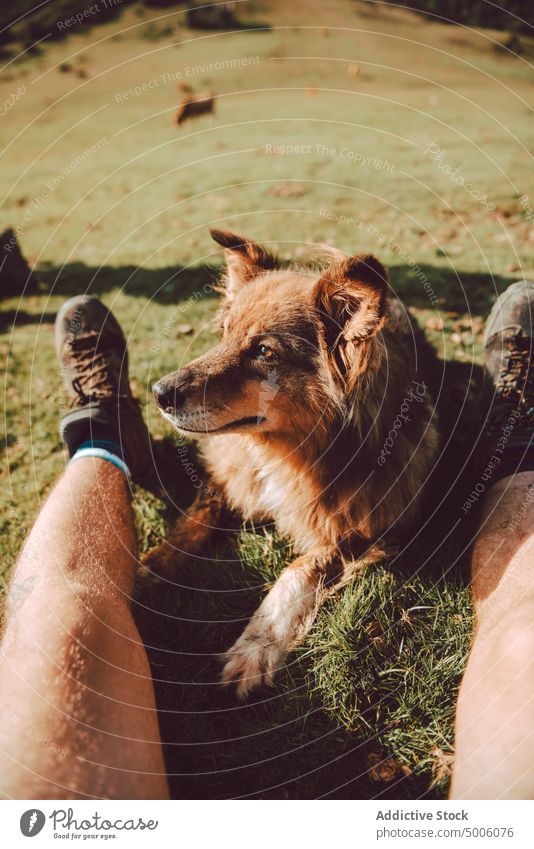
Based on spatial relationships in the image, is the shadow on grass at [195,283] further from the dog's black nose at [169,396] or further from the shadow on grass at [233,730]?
the shadow on grass at [233,730]

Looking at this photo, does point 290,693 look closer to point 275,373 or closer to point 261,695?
point 261,695

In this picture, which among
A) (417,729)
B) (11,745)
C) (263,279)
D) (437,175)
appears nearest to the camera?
→ (11,745)

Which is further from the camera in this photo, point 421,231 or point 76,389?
point 421,231

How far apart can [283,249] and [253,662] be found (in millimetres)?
4591

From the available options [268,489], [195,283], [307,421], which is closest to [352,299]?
[307,421]

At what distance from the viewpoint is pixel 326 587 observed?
2643mm

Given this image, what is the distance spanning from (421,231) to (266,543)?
4.65 metres

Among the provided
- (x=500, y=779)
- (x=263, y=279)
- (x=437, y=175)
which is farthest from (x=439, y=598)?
(x=437, y=175)

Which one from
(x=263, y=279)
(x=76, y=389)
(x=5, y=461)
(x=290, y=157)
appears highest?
(x=290, y=157)

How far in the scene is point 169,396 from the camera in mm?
2492

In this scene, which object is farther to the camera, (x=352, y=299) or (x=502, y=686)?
(x=352, y=299)

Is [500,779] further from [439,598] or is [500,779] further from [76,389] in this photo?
[76,389]

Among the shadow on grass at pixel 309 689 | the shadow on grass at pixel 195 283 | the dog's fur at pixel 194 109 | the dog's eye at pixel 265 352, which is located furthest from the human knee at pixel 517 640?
the dog's fur at pixel 194 109
